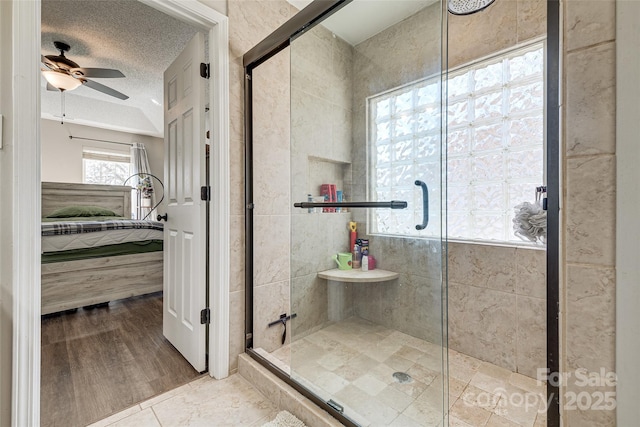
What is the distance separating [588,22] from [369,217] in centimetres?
126

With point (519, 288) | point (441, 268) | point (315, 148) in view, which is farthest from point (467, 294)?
point (315, 148)

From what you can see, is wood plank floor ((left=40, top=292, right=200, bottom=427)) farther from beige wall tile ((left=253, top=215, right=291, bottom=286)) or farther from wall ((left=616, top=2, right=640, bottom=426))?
wall ((left=616, top=2, right=640, bottom=426))

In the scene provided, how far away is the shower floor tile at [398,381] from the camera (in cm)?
123

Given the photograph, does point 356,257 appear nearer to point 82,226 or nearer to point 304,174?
point 304,174

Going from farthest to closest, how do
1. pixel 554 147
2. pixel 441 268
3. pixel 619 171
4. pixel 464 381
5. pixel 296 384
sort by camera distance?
pixel 464 381 → pixel 296 384 → pixel 441 268 → pixel 554 147 → pixel 619 171

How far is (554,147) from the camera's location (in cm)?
68

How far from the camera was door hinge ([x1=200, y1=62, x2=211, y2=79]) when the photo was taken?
A: 1672 millimetres

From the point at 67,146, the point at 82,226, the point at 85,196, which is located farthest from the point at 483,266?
the point at 67,146

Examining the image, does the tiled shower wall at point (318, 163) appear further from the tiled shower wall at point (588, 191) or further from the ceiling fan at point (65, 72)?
the ceiling fan at point (65, 72)

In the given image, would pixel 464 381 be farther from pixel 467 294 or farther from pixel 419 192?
pixel 419 192

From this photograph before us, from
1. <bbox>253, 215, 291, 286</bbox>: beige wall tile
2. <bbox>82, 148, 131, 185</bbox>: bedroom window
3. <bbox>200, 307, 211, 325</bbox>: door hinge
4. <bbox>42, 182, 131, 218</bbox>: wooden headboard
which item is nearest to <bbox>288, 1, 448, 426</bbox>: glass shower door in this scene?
<bbox>253, 215, 291, 286</bbox>: beige wall tile

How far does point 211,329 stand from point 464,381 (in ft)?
4.90

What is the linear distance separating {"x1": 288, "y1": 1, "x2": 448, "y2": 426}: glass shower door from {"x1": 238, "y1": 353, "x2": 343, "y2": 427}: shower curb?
0.07 m

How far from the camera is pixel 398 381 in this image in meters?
1.37
